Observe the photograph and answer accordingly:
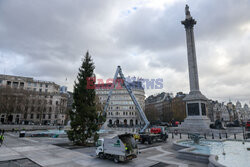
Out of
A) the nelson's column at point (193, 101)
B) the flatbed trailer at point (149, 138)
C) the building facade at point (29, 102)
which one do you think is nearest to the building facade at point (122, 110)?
the building facade at point (29, 102)

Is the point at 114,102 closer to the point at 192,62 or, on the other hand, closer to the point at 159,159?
the point at 192,62

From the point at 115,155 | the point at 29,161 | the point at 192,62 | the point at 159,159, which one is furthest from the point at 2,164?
the point at 192,62

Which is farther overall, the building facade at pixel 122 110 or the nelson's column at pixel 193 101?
the building facade at pixel 122 110

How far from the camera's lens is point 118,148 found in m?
12.6

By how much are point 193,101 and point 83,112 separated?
3026 centimetres

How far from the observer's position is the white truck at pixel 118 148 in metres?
12.3

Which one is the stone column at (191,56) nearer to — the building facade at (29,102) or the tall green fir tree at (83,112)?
the tall green fir tree at (83,112)

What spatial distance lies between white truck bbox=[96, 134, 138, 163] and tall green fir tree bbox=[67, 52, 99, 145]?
662 centimetres

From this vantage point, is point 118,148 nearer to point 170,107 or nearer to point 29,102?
point 29,102

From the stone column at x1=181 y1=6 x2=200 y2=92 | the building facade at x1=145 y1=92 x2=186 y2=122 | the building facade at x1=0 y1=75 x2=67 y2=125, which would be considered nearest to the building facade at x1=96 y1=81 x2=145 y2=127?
the building facade at x1=145 y1=92 x2=186 y2=122

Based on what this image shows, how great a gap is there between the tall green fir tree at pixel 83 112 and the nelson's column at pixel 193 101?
88.3 feet

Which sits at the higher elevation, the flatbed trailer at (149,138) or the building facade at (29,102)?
the building facade at (29,102)

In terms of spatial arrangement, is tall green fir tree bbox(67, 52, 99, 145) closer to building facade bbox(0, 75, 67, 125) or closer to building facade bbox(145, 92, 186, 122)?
building facade bbox(0, 75, 67, 125)

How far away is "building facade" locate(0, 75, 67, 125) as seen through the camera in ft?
181
